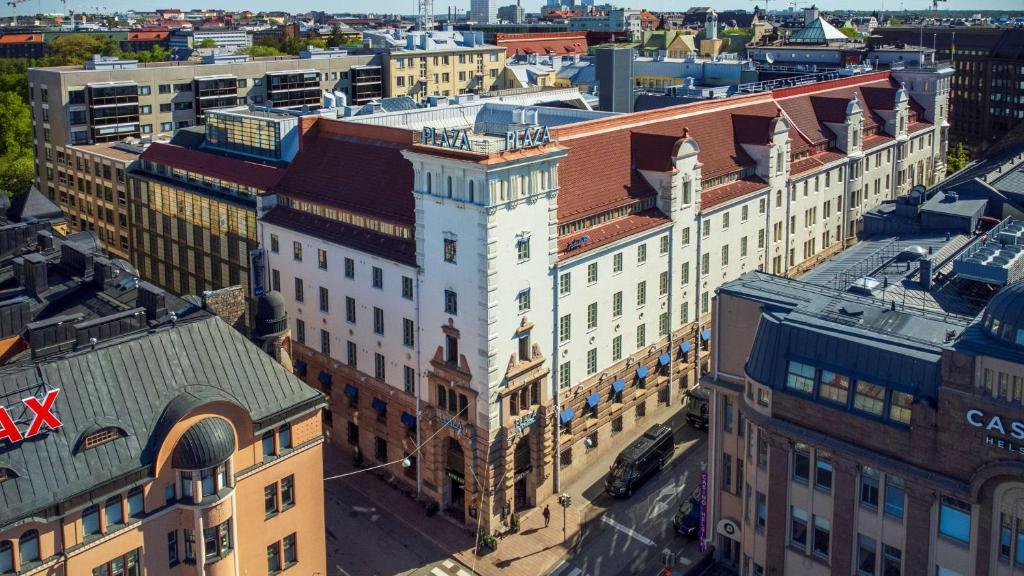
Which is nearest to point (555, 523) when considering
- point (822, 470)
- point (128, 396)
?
point (822, 470)

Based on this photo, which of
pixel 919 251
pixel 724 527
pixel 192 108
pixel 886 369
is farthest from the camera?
pixel 192 108

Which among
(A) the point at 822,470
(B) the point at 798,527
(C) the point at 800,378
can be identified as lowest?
(B) the point at 798,527

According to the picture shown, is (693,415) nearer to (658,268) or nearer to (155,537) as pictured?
(658,268)

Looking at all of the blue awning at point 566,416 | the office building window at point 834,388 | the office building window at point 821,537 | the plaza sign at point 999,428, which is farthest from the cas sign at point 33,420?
the plaza sign at point 999,428

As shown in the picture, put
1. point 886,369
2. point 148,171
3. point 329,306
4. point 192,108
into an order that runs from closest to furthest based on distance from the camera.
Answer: point 886,369 < point 329,306 < point 148,171 < point 192,108

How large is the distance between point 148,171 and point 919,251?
80.8 m

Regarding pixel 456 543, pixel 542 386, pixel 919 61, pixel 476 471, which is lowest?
pixel 456 543

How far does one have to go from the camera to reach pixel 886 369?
4778 centimetres

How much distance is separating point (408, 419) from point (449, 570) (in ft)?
42.6

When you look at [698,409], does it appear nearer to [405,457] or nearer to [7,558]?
[405,457]

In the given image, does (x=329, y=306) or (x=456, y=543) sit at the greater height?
(x=329, y=306)

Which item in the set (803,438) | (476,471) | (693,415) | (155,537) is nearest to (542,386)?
(476,471)

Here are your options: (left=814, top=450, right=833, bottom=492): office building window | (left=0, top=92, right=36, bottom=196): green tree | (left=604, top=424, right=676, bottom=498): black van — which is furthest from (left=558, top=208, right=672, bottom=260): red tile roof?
(left=0, top=92, right=36, bottom=196): green tree

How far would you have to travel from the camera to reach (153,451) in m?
51.0
